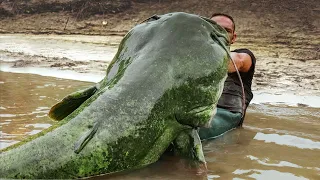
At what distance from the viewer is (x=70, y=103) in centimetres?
313

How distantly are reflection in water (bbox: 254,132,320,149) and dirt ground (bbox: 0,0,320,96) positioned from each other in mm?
2183

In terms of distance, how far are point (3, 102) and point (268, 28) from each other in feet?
28.4

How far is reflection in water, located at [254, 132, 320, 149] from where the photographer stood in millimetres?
3971

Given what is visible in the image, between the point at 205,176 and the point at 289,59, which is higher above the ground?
the point at 205,176

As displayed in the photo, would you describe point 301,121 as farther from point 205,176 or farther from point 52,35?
point 52,35

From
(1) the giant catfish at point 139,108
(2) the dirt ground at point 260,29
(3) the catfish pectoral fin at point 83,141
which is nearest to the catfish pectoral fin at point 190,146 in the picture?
(1) the giant catfish at point 139,108

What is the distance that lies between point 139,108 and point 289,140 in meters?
1.75

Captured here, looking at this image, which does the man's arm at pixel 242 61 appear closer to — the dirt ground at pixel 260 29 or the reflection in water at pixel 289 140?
the reflection in water at pixel 289 140

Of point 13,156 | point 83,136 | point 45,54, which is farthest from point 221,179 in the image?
point 45,54

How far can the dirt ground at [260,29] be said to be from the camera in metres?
7.39

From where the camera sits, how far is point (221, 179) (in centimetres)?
308

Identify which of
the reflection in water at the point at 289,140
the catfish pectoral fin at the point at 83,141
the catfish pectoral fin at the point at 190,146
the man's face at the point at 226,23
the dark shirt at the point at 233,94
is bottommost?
the reflection in water at the point at 289,140

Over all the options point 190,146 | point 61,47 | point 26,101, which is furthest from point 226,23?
point 61,47

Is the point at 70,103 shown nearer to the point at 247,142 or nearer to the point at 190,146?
the point at 190,146
